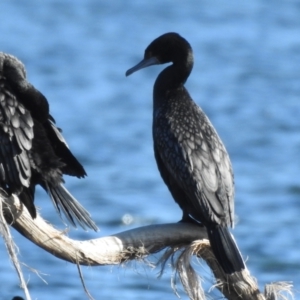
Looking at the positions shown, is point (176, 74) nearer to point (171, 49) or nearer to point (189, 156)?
point (171, 49)

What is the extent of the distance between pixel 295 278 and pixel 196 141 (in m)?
5.55

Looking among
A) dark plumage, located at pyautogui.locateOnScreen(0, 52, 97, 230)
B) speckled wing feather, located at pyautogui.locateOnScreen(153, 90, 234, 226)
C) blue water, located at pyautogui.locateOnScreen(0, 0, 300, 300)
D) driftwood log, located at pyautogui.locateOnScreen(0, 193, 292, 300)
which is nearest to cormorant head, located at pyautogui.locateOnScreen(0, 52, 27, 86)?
dark plumage, located at pyautogui.locateOnScreen(0, 52, 97, 230)

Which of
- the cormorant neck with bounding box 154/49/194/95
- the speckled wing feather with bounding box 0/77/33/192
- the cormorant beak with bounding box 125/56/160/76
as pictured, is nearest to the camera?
the speckled wing feather with bounding box 0/77/33/192

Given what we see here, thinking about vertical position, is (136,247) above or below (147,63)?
below

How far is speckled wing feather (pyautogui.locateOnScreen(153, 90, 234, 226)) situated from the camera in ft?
18.0

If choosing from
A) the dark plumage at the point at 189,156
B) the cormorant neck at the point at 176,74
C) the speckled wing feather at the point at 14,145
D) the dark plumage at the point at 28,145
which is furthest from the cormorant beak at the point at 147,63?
the speckled wing feather at the point at 14,145

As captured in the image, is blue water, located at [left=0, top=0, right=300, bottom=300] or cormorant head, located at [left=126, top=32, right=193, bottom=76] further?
blue water, located at [left=0, top=0, right=300, bottom=300]

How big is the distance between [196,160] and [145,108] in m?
9.81

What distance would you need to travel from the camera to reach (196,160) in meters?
5.63

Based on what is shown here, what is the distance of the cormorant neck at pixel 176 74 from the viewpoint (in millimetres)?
6078

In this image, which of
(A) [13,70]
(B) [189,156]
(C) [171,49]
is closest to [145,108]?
(C) [171,49]

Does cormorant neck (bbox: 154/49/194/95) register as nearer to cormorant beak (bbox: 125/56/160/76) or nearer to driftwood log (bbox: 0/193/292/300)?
cormorant beak (bbox: 125/56/160/76)

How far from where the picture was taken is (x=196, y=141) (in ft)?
18.7

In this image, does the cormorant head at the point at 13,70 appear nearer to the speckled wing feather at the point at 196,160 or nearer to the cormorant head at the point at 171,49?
the speckled wing feather at the point at 196,160
